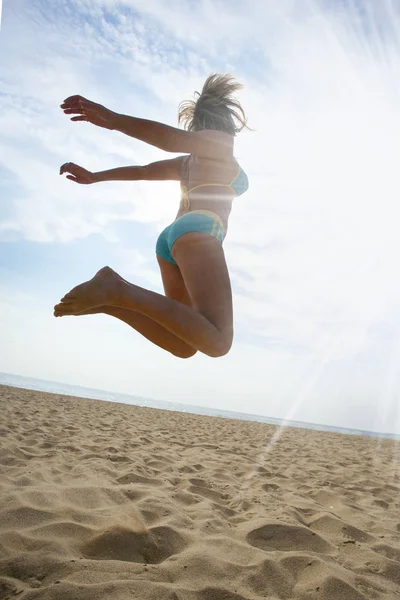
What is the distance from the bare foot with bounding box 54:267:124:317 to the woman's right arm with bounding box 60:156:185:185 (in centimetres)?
102

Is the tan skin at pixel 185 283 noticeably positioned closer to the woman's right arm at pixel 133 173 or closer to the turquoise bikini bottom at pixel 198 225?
the turquoise bikini bottom at pixel 198 225

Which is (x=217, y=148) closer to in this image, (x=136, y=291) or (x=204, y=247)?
(x=204, y=247)

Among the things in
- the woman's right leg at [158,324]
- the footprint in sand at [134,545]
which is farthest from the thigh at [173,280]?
the footprint in sand at [134,545]

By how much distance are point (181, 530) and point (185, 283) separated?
1.33m

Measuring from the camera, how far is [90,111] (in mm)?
1822

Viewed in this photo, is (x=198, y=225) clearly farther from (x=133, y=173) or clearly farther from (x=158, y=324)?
(x=133, y=173)

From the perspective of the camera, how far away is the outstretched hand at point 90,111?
182 cm

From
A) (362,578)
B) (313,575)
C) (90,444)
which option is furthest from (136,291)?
(90,444)

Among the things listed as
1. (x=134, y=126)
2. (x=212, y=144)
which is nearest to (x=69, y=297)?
(x=134, y=126)

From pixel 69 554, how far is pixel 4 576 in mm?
288

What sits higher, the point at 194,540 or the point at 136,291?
the point at 136,291

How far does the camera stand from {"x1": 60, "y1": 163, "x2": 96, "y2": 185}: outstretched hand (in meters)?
2.59

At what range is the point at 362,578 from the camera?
1.99 meters

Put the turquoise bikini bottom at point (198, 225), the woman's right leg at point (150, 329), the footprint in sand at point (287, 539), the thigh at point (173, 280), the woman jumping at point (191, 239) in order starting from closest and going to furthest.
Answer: the woman jumping at point (191, 239), the turquoise bikini bottom at point (198, 225), the woman's right leg at point (150, 329), the footprint in sand at point (287, 539), the thigh at point (173, 280)
